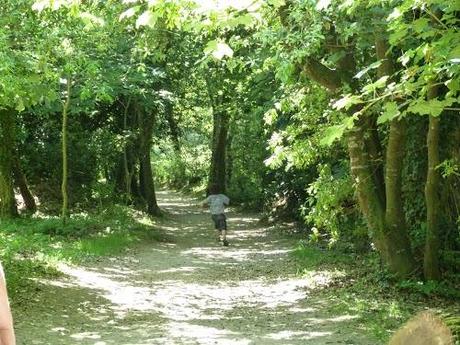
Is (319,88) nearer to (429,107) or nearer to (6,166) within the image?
(429,107)

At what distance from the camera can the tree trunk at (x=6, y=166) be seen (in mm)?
16953

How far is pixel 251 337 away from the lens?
305 inches

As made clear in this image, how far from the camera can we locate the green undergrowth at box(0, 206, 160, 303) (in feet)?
35.1

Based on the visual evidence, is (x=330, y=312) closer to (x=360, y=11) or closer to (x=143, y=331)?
(x=143, y=331)

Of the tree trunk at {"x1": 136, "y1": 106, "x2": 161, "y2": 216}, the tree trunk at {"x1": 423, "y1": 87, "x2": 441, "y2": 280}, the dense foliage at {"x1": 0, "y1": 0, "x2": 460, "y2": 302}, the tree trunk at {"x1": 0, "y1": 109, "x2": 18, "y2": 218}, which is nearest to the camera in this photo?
the dense foliage at {"x1": 0, "y1": 0, "x2": 460, "y2": 302}

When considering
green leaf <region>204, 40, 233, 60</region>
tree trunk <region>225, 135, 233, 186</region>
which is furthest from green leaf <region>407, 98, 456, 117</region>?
tree trunk <region>225, 135, 233, 186</region>

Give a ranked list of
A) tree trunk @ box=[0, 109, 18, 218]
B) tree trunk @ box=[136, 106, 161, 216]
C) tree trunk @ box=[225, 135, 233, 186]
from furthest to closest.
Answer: tree trunk @ box=[225, 135, 233, 186]
tree trunk @ box=[136, 106, 161, 216]
tree trunk @ box=[0, 109, 18, 218]

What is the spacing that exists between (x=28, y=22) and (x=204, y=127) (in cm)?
3075

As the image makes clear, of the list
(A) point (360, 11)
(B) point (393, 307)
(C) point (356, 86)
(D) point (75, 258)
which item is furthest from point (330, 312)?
(D) point (75, 258)

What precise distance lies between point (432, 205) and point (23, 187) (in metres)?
14.0

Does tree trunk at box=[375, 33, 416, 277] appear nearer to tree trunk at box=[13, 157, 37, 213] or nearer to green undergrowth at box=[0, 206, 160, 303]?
green undergrowth at box=[0, 206, 160, 303]

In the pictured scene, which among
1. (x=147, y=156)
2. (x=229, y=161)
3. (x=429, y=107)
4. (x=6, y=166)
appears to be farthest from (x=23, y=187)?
(x=429, y=107)

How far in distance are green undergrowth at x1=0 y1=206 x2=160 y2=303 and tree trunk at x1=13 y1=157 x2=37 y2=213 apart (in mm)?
1277

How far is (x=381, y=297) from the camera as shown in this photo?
9.43m
